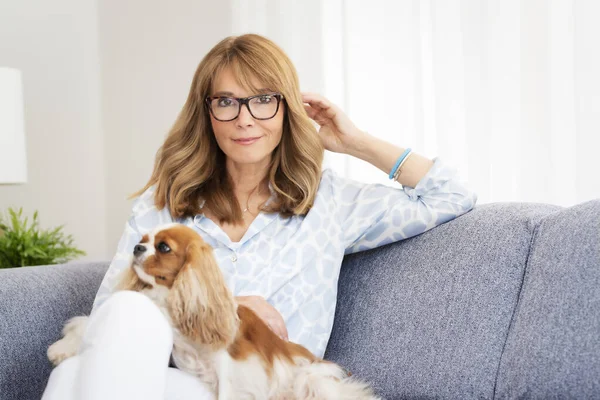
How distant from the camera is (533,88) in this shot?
8.09ft

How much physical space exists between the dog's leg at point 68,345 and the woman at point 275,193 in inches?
7.4

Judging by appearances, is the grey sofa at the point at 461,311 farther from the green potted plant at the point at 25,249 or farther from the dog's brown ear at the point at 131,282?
the green potted plant at the point at 25,249

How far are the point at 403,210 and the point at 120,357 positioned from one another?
3.07 ft

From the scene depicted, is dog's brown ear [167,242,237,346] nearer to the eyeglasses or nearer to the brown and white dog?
the brown and white dog

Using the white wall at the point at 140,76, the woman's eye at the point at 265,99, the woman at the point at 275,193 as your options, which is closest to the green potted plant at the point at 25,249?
the white wall at the point at 140,76

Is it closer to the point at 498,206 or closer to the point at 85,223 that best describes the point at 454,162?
the point at 498,206

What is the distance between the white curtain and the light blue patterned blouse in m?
0.58

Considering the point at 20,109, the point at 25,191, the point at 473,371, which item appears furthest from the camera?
the point at 25,191

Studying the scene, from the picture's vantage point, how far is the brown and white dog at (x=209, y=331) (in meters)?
→ 1.42

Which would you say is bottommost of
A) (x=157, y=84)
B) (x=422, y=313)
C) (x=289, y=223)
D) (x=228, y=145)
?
(x=422, y=313)

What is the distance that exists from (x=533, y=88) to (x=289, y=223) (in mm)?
1081

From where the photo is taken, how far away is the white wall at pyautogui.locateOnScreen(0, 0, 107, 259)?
12.4 feet

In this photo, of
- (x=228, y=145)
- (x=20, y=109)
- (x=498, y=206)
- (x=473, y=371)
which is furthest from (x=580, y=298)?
(x=20, y=109)

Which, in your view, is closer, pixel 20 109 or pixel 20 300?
pixel 20 300
